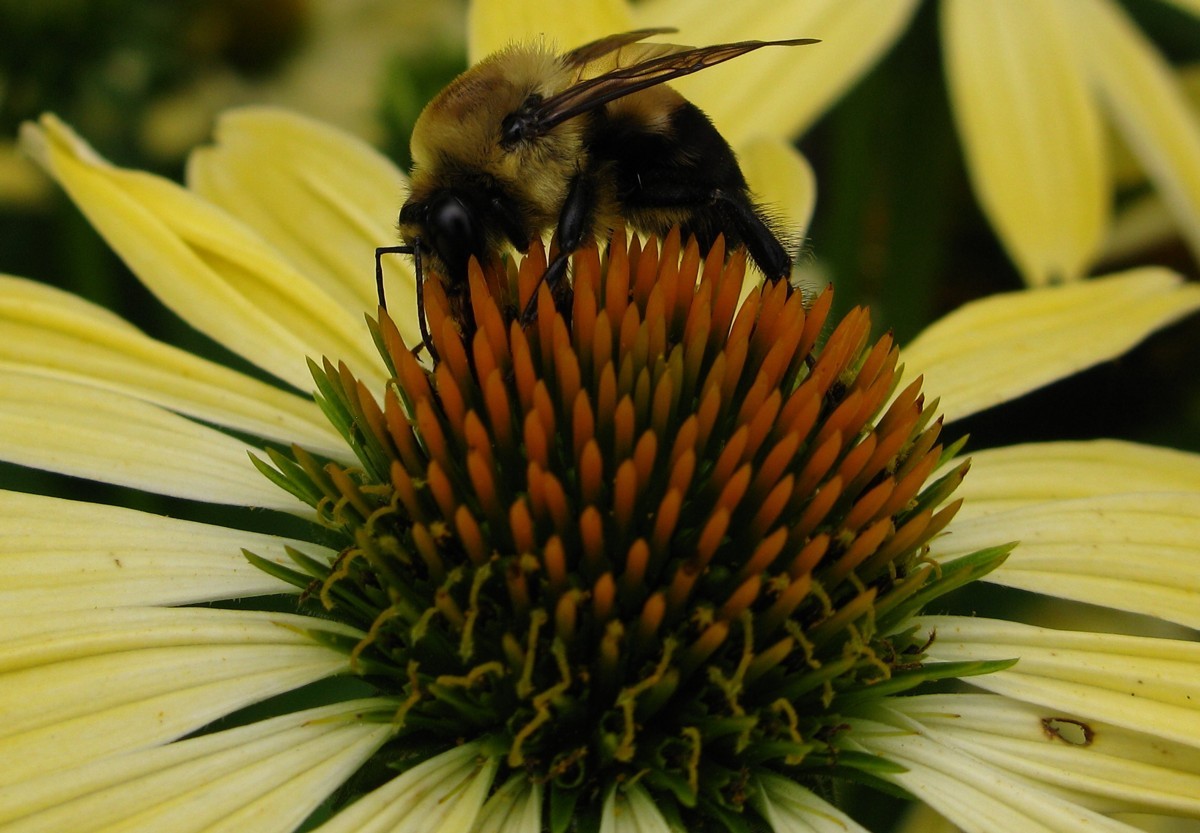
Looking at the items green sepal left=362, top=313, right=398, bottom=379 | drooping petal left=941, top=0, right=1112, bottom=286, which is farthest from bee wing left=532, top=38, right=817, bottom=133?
drooping petal left=941, top=0, right=1112, bottom=286

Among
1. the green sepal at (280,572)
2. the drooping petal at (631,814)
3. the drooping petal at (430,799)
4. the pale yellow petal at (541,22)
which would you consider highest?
the pale yellow petal at (541,22)

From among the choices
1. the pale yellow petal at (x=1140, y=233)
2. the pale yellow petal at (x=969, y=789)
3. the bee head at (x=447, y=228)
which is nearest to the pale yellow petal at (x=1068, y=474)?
the pale yellow petal at (x=969, y=789)

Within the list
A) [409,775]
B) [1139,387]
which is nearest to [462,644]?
[409,775]

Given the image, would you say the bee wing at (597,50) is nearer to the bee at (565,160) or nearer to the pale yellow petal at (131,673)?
the bee at (565,160)

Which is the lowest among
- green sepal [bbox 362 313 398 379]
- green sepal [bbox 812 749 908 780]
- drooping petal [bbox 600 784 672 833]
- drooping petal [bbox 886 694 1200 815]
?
drooping petal [bbox 886 694 1200 815]

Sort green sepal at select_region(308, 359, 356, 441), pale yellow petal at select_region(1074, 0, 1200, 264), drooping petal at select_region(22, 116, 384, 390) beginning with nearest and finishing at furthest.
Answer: green sepal at select_region(308, 359, 356, 441), drooping petal at select_region(22, 116, 384, 390), pale yellow petal at select_region(1074, 0, 1200, 264)

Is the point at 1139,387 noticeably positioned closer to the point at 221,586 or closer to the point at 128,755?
the point at 221,586

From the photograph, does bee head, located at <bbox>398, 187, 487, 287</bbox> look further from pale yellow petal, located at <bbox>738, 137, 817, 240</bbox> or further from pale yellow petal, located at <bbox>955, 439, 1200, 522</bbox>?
pale yellow petal, located at <bbox>955, 439, 1200, 522</bbox>
